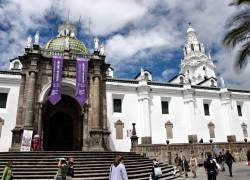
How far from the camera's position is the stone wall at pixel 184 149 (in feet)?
86.0

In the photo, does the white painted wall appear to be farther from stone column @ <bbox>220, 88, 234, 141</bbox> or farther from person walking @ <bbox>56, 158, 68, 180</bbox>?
person walking @ <bbox>56, 158, 68, 180</bbox>

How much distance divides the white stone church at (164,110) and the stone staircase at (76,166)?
10.4 meters

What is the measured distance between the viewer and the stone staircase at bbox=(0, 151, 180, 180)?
14.6 m

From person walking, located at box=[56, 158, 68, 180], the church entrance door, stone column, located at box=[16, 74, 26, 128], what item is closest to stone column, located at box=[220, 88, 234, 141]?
the church entrance door

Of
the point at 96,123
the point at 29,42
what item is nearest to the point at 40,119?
the point at 96,123

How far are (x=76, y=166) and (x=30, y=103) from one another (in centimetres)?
886

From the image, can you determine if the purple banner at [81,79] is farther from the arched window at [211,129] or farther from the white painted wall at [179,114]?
the arched window at [211,129]

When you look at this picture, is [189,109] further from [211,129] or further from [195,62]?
[195,62]

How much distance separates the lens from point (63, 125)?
1093 inches

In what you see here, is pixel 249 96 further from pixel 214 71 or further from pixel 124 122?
pixel 214 71

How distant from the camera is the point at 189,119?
33.1 metres

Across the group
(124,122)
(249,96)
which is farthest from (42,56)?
(249,96)

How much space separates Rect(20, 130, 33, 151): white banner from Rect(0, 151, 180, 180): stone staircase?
2587 mm

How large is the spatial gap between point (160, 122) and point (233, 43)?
19.6m
